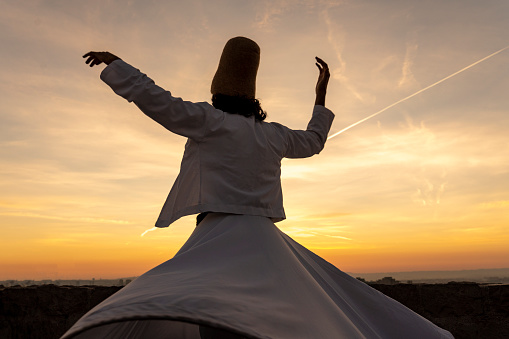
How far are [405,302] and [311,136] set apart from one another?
2.01 meters

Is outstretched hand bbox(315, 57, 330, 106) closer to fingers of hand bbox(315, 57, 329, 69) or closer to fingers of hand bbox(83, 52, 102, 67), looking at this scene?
fingers of hand bbox(315, 57, 329, 69)

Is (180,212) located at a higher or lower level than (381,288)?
higher

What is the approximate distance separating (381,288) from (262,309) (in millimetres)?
2737

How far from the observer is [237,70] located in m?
2.56

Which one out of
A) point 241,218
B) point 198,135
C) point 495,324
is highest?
point 198,135

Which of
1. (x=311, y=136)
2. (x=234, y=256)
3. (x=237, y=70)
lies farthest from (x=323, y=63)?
(x=234, y=256)

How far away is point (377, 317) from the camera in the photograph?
2217 mm

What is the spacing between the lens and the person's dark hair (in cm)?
247

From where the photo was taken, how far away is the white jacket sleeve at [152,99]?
2.12 meters

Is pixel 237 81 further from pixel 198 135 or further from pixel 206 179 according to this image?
pixel 206 179

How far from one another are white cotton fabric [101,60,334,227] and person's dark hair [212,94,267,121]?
0.21 feet

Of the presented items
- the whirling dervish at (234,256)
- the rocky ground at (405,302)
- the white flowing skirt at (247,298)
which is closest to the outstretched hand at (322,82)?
the whirling dervish at (234,256)

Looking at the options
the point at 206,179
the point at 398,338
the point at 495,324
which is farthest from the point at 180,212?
the point at 495,324

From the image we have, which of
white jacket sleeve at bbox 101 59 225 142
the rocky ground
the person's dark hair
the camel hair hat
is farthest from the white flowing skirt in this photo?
the rocky ground
